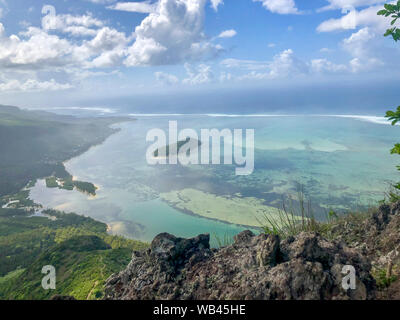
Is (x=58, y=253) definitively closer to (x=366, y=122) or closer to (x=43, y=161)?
(x=43, y=161)

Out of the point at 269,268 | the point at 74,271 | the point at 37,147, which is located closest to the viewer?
the point at 269,268

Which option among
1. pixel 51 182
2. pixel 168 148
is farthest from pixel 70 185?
pixel 168 148

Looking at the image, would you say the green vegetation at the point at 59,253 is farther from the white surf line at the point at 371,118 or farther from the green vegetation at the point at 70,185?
the white surf line at the point at 371,118

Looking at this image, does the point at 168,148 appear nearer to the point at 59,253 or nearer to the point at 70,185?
the point at 70,185
